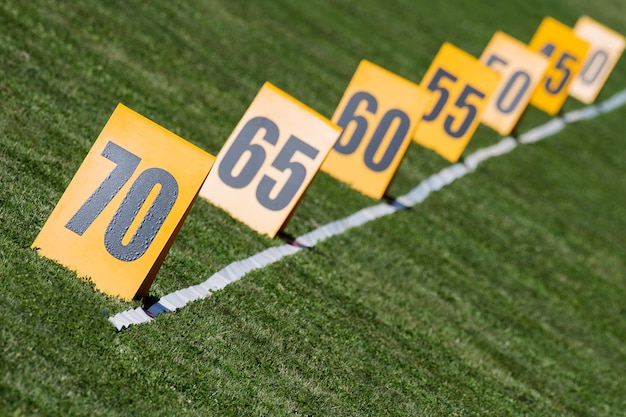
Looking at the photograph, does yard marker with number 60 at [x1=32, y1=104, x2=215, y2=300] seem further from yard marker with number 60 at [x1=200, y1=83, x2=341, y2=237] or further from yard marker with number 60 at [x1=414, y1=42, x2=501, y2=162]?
A: yard marker with number 60 at [x1=414, y1=42, x2=501, y2=162]

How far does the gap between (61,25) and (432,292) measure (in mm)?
4598

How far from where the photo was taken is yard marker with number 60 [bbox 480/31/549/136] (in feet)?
50.2

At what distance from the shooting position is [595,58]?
794 inches

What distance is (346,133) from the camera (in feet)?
36.6

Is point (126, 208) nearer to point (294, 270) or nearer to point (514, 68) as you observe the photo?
point (294, 270)

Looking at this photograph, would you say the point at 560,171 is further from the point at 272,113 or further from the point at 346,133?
the point at 272,113

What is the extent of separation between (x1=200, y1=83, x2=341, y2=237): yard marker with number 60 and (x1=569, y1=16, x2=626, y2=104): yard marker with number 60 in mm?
11986

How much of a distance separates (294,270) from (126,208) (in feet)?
7.15

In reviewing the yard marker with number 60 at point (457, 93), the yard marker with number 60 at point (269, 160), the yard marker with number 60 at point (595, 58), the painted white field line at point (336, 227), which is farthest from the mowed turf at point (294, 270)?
the yard marker with number 60 at point (595, 58)

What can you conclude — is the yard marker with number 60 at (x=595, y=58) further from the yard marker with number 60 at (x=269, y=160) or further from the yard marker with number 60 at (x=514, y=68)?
the yard marker with number 60 at (x=269, y=160)

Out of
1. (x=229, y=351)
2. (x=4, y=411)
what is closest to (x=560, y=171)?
(x=229, y=351)

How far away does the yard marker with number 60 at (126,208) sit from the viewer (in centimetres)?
669

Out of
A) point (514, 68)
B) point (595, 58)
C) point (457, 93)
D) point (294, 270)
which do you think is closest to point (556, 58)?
point (514, 68)

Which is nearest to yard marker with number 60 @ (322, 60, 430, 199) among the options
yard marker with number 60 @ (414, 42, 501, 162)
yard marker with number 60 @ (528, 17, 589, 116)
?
yard marker with number 60 @ (414, 42, 501, 162)
